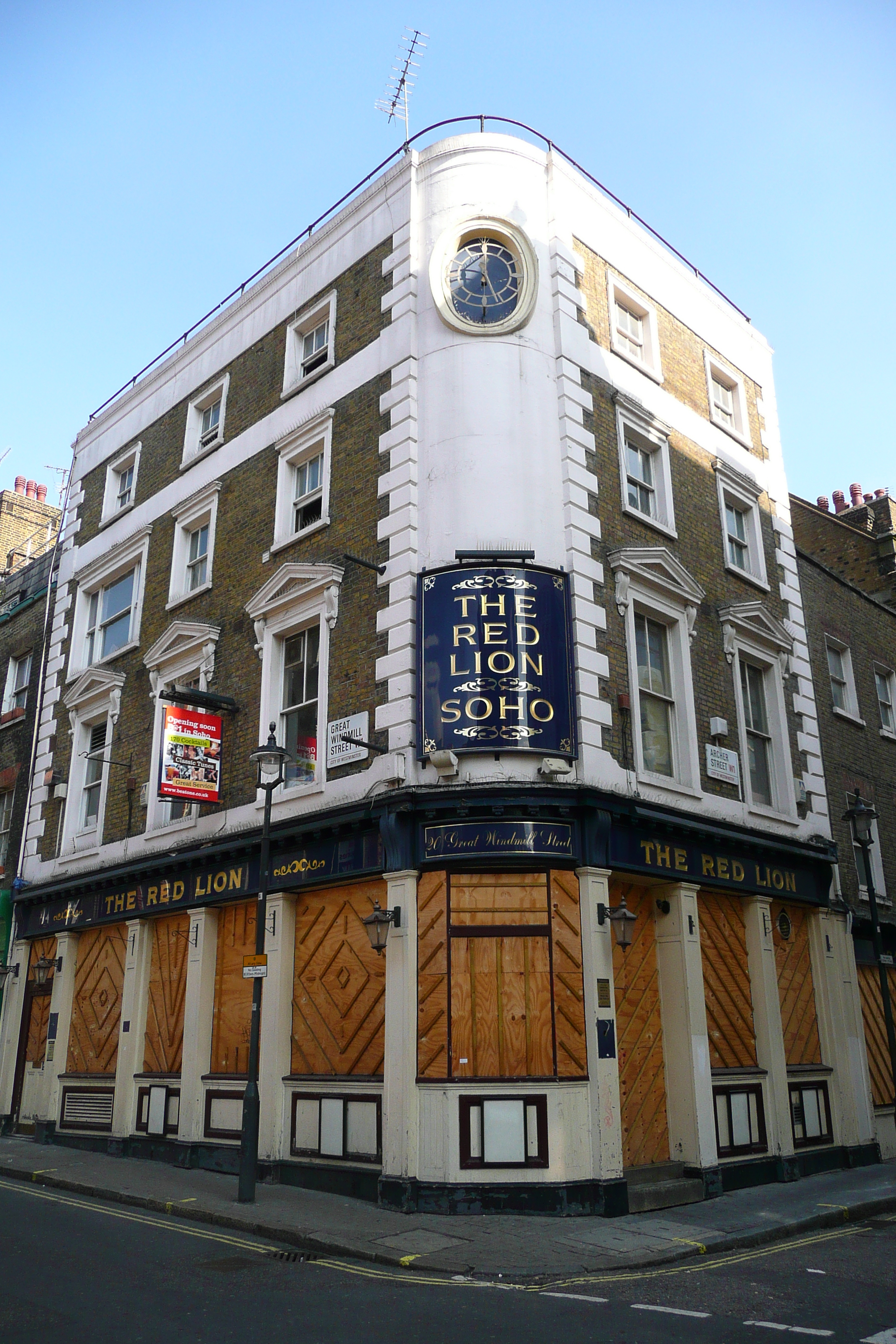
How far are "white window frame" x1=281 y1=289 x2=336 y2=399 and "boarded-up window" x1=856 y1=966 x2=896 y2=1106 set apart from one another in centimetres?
1357

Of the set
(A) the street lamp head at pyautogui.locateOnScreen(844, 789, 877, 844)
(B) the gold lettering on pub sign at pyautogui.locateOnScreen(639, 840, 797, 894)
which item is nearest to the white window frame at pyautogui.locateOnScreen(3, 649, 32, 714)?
(B) the gold lettering on pub sign at pyautogui.locateOnScreen(639, 840, 797, 894)

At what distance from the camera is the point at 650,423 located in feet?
56.4

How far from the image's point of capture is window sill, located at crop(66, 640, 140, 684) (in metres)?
20.3

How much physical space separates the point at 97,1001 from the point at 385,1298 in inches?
475

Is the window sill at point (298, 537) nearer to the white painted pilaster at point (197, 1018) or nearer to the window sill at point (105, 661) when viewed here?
the window sill at point (105, 661)

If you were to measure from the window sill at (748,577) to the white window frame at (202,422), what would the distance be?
942 cm

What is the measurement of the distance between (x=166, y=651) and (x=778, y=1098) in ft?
40.2

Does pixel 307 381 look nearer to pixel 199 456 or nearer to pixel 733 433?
pixel 199 456

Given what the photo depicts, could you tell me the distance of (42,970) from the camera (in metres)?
20.1

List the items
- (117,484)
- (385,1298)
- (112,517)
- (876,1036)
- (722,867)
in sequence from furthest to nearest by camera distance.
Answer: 1. (117,484)
2. (112,517)
3. (876,1036)
4. (722,867)
5. (385,1298)

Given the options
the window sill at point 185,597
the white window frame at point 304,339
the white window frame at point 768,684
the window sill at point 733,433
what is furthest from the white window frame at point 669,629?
the window sill at point 185,597

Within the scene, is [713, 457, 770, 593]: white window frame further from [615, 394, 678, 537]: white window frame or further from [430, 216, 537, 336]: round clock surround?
[430, 216, 537, 336]: round clock surround

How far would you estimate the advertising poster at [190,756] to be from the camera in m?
16.0

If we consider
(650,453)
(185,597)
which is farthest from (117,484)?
(650,453)
